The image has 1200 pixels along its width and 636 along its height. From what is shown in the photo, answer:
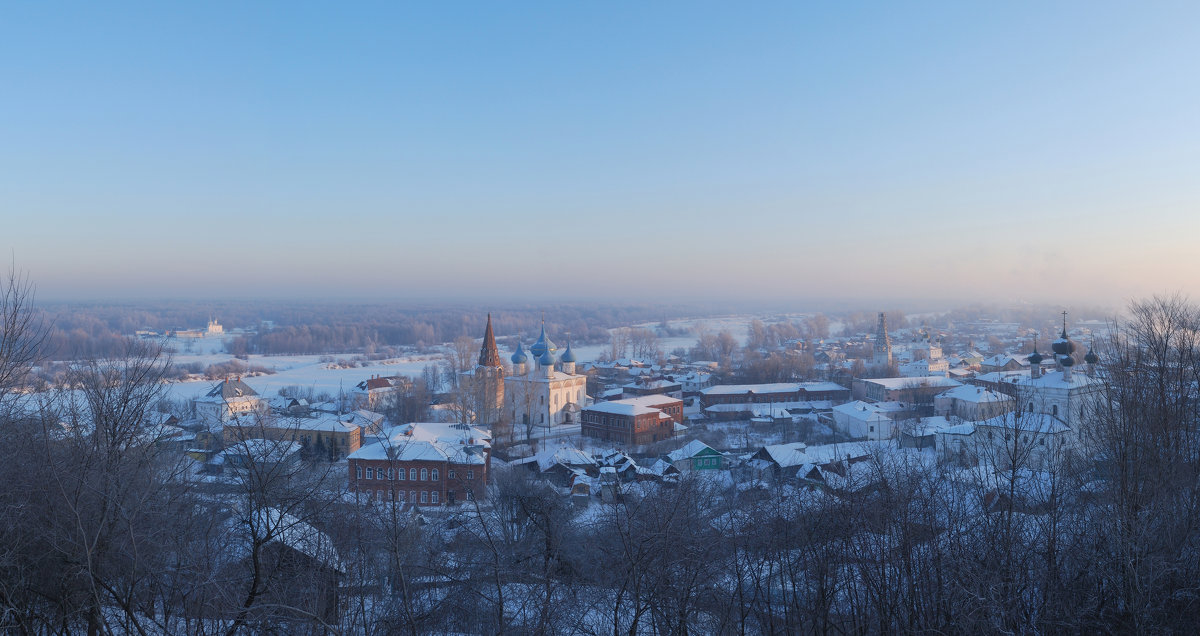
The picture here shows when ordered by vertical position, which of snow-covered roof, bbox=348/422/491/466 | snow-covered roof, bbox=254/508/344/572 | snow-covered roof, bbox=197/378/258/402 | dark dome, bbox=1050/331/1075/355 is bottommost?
snow-covered roof, bbox=348/422/491/466

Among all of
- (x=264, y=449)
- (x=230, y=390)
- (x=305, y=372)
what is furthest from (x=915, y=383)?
(x=305, y=372)

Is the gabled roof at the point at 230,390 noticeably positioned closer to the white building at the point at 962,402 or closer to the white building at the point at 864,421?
the white building at the point at 864,421

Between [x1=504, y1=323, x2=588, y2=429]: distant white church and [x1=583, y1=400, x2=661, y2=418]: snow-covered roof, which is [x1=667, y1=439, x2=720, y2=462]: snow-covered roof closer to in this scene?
[x1=583, y1=400, x2=661, y2=418]: snow-covered roof

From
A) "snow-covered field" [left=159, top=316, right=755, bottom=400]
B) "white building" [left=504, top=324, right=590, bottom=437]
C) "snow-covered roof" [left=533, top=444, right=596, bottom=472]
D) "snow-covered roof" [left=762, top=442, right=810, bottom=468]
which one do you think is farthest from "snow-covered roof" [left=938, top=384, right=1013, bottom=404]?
"snow-covered field" [left=159, top=316, right=755, bottom=400]

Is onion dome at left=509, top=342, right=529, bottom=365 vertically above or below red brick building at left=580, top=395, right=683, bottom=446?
above

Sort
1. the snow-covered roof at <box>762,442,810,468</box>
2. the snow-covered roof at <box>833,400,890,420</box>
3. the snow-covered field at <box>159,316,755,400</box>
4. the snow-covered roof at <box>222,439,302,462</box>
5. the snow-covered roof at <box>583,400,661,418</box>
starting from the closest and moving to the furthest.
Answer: the snow-covered roof at <box>222,439,302,462</box> < the snow-covered roof at <box>762,442,810,468</box> < the snow-covered roof at <box>833,400,890,420</box> < the snow-covered roof at <box>583,400,661,418</box> < the snow-covered field at <box>159,316,755,400</box>

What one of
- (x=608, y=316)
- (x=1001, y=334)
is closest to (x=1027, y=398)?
(x=1001, y=334)

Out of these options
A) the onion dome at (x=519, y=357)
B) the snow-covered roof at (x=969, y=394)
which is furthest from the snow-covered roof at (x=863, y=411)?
the onion dome at (x=519, y=357)

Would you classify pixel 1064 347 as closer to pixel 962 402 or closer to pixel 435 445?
pixel 962 402
